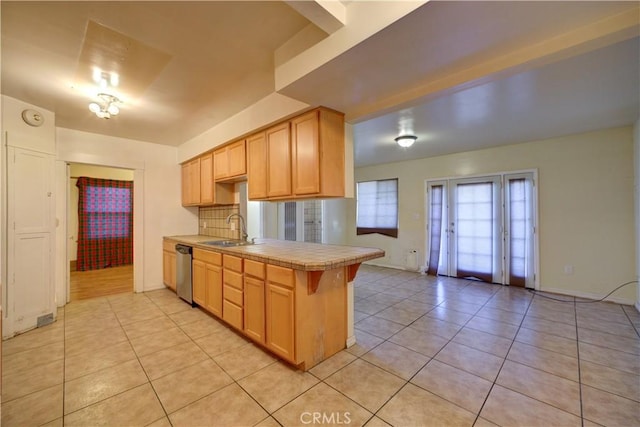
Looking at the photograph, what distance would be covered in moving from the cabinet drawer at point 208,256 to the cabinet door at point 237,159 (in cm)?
104

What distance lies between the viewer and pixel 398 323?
2996 mm

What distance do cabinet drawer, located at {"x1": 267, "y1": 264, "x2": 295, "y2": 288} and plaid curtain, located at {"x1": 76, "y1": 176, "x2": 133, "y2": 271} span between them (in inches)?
233

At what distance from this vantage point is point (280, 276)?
7.04 ft

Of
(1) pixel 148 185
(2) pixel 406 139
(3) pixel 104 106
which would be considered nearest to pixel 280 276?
(3) pixel 104 106

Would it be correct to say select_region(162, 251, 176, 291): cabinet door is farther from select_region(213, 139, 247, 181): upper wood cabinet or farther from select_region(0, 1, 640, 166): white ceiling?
select_region(0, 1, 640, 166): white ceiling

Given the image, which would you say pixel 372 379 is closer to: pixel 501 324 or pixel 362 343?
pixel 362 343

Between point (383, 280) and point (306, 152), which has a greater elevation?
point (306, 152)

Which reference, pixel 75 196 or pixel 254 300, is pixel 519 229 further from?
pixel 75 196

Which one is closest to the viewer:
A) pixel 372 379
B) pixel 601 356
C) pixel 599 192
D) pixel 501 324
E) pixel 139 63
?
pixel 372 379

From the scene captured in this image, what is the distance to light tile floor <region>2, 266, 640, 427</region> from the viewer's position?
1.65 metres

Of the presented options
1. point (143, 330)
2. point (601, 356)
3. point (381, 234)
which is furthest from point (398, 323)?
point (381, 234)

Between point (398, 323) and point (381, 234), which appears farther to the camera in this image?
point (381, 234)

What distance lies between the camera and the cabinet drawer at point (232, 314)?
2.61 m

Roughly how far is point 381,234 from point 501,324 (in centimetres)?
336
